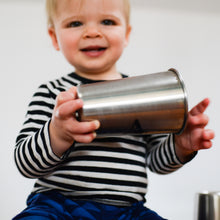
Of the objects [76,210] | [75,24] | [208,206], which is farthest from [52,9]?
[208,206]

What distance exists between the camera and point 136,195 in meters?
0.61

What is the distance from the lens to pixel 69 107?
0.43 m

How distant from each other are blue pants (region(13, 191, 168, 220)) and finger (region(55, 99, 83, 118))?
7.0 inches

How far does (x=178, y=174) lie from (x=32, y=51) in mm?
741

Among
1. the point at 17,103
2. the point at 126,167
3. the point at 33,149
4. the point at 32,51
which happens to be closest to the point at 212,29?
the point at 32,51

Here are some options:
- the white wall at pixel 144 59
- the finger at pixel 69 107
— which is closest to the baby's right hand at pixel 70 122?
the finger at pixel 69 107

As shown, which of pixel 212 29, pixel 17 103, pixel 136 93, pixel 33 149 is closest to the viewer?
pixel 136 93

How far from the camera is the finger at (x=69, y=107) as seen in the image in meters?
0.43

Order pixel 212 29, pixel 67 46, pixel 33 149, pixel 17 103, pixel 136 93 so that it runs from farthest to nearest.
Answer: pixel 212 29 → pixel 17 103 → pixel 67 46 → pixel 33 149 → pixel 136 93

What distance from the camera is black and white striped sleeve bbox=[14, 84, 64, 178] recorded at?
535 mm

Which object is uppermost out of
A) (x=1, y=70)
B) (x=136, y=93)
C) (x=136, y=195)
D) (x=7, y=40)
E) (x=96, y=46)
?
(x=7, y=40)

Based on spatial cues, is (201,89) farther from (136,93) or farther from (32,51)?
(136,93)

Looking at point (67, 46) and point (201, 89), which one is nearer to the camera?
point (67, 46)

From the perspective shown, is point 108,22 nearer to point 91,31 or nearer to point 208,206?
point 91,31
